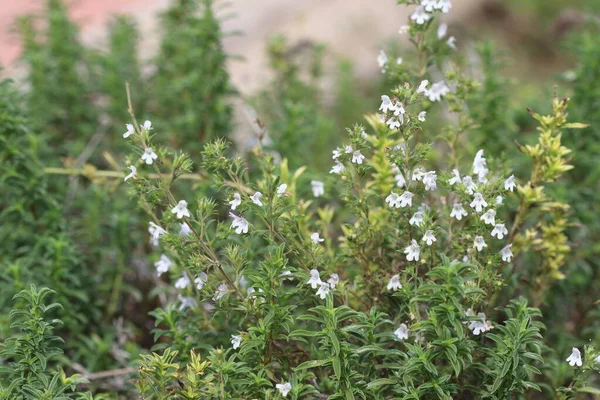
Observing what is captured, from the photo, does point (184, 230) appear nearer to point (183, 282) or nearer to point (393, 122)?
point (183, 282)

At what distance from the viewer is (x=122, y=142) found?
325 centimetres

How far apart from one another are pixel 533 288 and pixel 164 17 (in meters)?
2.36

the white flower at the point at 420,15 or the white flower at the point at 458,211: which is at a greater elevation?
the white flower at the point at 420,15

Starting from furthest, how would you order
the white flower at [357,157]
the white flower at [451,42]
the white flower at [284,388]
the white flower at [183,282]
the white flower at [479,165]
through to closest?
1. the white flower at [451,42]
2. the white flower at [183,282]
3. the white flower at [479,165]
4. the white flower at [357,157]
5. the white flower at [284,388]

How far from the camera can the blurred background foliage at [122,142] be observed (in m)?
2.71

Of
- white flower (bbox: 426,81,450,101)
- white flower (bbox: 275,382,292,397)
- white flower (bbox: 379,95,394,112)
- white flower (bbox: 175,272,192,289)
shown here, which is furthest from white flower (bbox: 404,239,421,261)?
white flower (bbox: 175,272,192,289)

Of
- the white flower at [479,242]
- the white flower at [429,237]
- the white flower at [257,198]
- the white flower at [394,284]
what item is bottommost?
the white flower at [394,284]

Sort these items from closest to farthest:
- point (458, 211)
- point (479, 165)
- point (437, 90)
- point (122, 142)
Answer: point (458, 211)
point (479, 165)
point (437, 90)
point (122, 142)

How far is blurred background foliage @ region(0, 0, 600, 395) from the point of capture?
2.71 m

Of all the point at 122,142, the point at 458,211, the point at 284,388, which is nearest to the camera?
the point at 284,388

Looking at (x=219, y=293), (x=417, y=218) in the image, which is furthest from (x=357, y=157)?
(x=219, y=293)

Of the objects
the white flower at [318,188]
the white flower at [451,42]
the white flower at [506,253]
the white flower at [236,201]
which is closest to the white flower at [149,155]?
the white flower at [236,201]

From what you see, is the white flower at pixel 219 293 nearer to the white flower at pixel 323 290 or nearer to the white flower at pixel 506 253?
the white flower at pixel 323 290

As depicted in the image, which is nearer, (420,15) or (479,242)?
(479,242)
